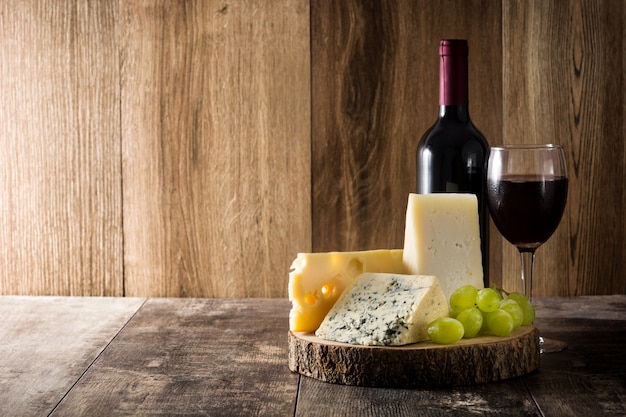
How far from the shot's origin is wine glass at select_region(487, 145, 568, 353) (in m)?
1.10

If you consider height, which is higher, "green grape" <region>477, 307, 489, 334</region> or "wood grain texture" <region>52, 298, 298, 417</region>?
"green grape" <region>477, 307, 489, 334</region>

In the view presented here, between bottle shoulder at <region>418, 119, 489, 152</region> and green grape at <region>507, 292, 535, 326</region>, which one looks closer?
green grape at <region>507, 292, 535, 326</region>

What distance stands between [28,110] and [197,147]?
1.03 feet

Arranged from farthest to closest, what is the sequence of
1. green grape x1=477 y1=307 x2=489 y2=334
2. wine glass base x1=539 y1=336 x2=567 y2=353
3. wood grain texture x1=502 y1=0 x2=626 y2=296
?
wood grain texture x1=502 y1=0 x2=626 y2=296 < wine glass base x1=539 y1=336 x2=567 y2=353 < green grape x1=477 y1=307 x2=489 y2=334

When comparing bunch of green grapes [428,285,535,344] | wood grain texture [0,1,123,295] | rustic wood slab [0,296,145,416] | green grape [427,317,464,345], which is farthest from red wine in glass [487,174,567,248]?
wood grain texture [0,1,123,295]

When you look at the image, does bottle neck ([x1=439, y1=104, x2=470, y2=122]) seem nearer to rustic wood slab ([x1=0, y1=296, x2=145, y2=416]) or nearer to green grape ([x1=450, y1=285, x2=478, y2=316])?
green grape ([x1=450, y1=285, x2=478, y2=316])

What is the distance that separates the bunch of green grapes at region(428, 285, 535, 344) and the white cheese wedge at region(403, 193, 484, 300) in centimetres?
6

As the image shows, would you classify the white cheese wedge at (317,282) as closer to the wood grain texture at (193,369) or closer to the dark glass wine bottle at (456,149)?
the wood grain texture at (193,369)

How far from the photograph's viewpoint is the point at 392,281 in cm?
105

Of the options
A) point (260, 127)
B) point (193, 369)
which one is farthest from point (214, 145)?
point (193, 369)

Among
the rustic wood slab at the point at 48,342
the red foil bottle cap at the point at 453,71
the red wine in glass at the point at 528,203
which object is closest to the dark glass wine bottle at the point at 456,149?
the red foil bottle cap at the point at 453,71

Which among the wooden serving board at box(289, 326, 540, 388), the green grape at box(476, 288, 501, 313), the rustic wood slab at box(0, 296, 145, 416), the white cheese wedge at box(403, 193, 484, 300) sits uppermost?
the white cheese wedge at box(403, 193, 484, 300)

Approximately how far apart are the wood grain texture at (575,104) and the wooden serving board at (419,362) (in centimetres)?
59

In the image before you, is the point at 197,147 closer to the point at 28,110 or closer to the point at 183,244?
the point at 183,244
